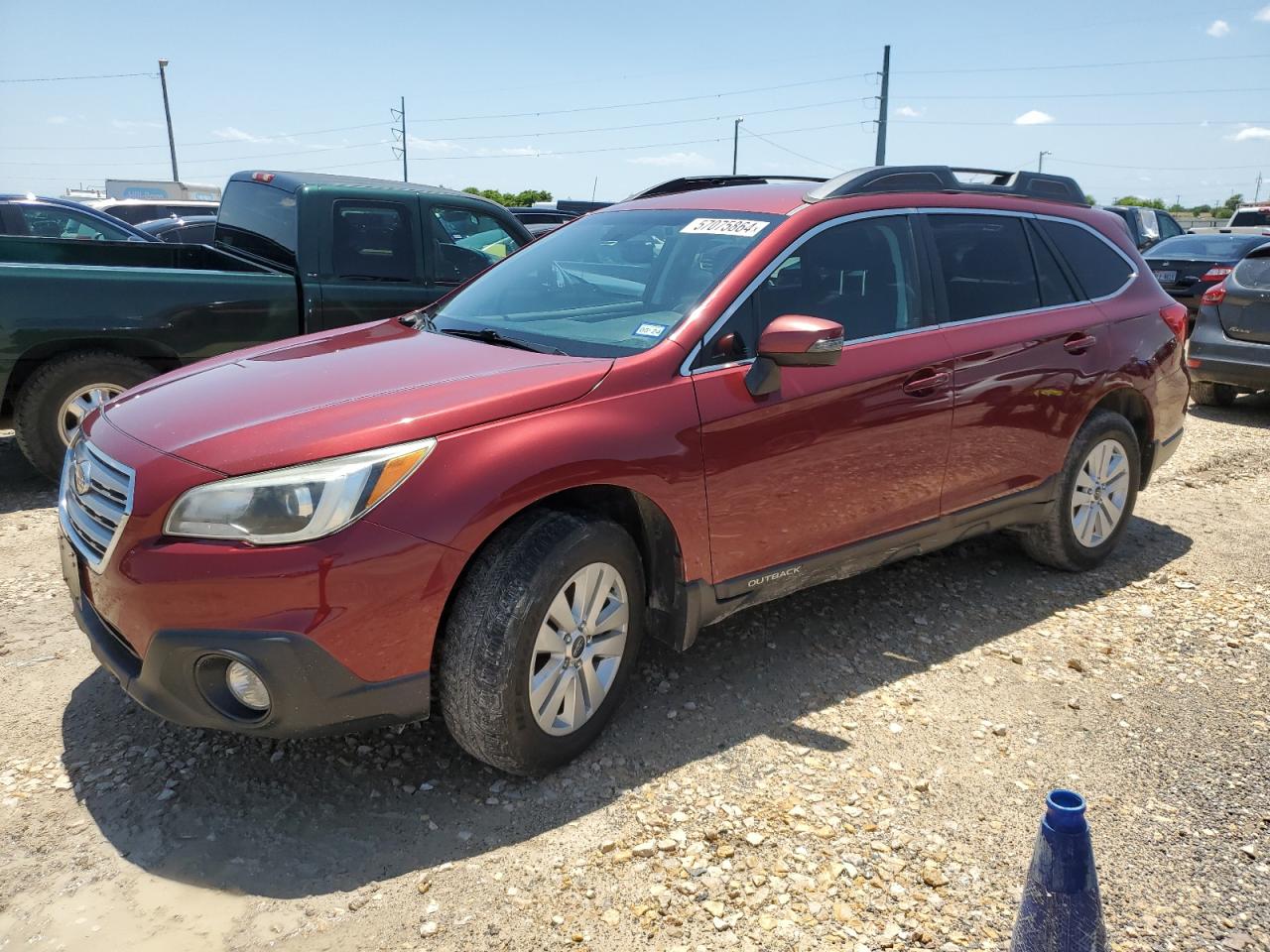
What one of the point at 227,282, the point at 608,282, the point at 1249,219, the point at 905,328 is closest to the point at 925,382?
the point at 905,328

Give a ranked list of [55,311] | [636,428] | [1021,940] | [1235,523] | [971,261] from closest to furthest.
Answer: [1021,940] < [636,428] < [971,261] < [55,311] < [1235,523]

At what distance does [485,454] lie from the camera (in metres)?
2.74

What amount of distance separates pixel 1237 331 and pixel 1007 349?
19.3 feet

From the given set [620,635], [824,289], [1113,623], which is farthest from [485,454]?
[1113,623]

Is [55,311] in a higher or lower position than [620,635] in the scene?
higher

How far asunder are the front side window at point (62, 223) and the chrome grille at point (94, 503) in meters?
8.35

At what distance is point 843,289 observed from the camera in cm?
373

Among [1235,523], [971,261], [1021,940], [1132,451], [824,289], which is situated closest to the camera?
[1021,940]

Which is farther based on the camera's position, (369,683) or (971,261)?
(971,261)

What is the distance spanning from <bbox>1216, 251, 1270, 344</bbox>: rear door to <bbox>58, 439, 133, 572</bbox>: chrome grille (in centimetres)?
898

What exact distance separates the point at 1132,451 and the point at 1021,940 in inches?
141

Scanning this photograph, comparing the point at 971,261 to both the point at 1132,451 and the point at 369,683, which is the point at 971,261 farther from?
the point at 369,683

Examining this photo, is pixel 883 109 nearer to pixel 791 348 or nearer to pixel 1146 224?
pixel 1146 224

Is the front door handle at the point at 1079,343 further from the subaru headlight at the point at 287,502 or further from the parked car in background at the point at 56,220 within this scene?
the parked car in background at the point at 56,220
